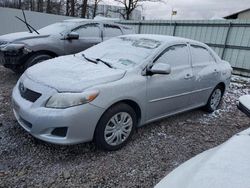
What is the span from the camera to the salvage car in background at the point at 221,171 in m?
1.29

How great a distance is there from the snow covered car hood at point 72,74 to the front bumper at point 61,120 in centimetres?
24

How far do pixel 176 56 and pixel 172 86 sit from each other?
0.57 meters

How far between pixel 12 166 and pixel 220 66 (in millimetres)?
4292

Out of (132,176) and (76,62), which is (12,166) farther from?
(76,62)

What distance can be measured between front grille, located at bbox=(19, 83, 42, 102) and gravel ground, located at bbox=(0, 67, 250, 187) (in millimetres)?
680

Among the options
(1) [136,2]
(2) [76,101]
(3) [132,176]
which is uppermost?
(1) [136,2]

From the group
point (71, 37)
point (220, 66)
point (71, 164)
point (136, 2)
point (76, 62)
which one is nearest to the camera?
point (71, 164)

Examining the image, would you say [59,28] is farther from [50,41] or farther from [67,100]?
[67,100]

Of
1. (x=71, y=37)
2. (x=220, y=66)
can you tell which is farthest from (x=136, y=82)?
(x=71, y=37)

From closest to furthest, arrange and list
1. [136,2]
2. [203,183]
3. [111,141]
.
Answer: [203,183]
[111,141]
[136,2]

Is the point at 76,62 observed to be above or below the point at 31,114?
above

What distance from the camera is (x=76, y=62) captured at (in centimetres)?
373

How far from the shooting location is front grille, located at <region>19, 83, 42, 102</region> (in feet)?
9.67

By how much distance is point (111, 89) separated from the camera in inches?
119
